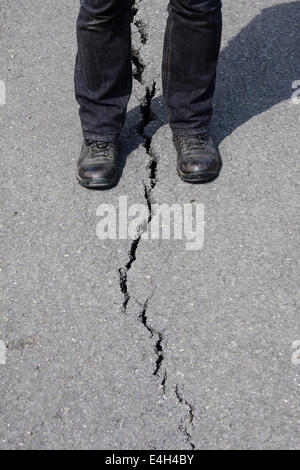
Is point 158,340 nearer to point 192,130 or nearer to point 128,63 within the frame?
point 192,130

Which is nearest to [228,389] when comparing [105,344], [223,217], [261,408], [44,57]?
[261,408]

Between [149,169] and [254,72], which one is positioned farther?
[254,72]

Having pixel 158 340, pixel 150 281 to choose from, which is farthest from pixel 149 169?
pixel 158 340

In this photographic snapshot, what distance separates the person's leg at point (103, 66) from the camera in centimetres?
302

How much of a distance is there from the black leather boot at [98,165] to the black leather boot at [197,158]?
30 cm

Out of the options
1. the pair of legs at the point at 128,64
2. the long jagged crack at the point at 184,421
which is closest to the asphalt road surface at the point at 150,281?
the long jagged crack at the point at 184,421

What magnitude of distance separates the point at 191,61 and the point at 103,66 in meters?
0.39

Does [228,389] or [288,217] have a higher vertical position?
[288,217]

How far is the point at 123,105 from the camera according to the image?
3322 millimetres

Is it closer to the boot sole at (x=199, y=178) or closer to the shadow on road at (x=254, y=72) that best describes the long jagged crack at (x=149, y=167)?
the shadow on road at (x=254, y=72)

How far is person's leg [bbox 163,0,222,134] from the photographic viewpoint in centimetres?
308

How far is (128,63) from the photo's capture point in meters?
3.23

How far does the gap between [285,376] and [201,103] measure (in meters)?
1.33

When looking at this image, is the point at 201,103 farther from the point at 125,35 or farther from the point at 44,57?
the point at 44,57
